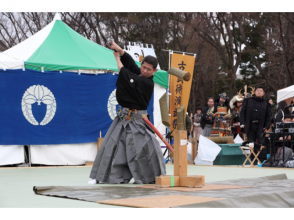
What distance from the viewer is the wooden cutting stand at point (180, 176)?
4281 mm

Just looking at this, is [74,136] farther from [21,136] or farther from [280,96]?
[280,96]

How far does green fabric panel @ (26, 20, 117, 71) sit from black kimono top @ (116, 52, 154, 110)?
15.3ft

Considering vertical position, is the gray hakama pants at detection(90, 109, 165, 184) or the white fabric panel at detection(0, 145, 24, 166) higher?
the gray hakama pants at detection(90, 109, 165, 184)

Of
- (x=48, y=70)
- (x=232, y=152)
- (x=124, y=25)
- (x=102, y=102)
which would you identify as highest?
(x=124, y=25)

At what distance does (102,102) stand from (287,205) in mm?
6968

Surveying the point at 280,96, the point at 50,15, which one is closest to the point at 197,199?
the point at 280,96

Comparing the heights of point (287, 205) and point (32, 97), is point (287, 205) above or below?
below

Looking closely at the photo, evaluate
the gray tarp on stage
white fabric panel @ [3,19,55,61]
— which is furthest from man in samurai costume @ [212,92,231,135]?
the gray tarp on stage

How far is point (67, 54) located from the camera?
32.2ft

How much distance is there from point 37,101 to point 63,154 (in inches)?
50.6

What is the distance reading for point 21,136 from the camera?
8.89 metres

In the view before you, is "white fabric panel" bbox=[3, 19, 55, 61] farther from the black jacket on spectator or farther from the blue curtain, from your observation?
the black jacket on spectator

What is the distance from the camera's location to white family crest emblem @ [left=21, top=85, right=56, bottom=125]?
29.5ft

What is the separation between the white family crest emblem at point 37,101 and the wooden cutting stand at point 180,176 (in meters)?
5.30
